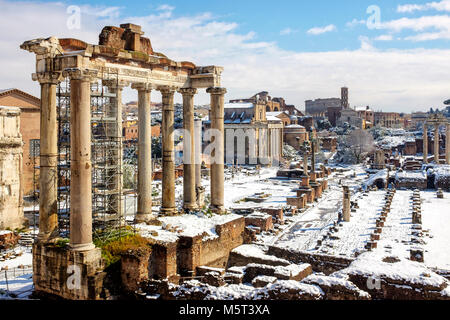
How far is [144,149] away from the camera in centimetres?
1395

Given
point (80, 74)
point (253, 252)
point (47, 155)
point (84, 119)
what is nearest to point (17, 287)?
point (47, 155)

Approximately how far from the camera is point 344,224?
25.1m

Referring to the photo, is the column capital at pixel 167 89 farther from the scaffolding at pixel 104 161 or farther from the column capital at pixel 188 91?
the scaffolding at pixel 104 161

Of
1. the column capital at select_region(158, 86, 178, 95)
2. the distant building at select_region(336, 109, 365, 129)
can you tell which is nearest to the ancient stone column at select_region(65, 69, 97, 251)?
the column capital at select_region(158, 86, 178, 95)

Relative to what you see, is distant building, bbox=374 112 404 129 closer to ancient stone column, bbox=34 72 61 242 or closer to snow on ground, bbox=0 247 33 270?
snow on ground, bbox=0 247 33 270

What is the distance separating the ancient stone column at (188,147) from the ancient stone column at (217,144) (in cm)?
78

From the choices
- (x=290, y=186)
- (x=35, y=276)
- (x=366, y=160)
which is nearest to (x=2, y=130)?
(x=35, y=276)

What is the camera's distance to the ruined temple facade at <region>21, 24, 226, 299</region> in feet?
34.0

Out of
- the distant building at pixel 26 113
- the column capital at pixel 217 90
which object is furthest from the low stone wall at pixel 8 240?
the distant building at pixel 26 113

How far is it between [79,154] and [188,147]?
230 inches

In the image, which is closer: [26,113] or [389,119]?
[26,113]

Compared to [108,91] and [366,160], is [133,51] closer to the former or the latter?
[108,91]

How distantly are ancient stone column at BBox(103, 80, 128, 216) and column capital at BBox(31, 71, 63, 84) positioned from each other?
1.91 m

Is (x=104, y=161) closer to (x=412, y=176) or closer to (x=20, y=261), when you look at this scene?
(x=20, y=261)
